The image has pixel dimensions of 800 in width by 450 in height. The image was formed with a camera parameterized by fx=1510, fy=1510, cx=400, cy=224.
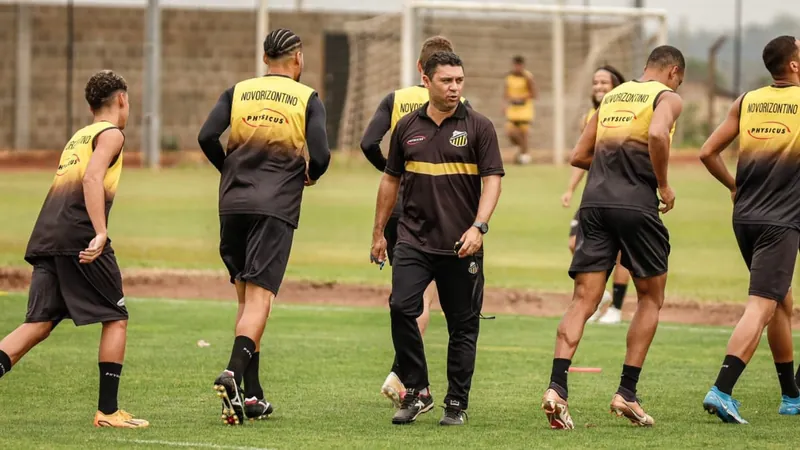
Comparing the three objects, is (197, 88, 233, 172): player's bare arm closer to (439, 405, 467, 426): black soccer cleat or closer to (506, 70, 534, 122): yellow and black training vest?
(439, 405, 467, 426): black soccer cleat

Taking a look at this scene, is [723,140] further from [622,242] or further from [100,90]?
[100,90]

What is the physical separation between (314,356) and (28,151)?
25234mm

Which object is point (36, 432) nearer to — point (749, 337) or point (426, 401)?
point (426, 401)

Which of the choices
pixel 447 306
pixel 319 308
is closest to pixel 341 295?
pixel 319 308

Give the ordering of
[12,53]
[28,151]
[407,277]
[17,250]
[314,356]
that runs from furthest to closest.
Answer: [12,53] → [28,151] → [17,250] → [314,356] → [407,277]

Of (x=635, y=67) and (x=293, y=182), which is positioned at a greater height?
(x=635, y=67)

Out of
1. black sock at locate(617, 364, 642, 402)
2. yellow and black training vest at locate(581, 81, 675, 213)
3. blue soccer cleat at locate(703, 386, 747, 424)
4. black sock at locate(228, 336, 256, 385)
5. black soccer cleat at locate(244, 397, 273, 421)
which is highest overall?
yellow and black training vest at locate(581, 81, 675, 213)

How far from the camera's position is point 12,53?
1521 inches

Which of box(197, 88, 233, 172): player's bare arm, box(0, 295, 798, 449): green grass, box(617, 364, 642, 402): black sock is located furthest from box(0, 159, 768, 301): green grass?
box(197, 88, 233, 172): player's bare arm

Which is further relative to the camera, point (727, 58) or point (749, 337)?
point (727, 58)

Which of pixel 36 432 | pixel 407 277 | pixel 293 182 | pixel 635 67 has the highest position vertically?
pixel 635 67

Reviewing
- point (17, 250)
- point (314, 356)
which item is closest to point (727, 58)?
point (17, 250)

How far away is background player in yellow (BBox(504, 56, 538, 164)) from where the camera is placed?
105ft

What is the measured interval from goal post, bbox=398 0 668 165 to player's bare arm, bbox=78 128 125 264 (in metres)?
19.7
